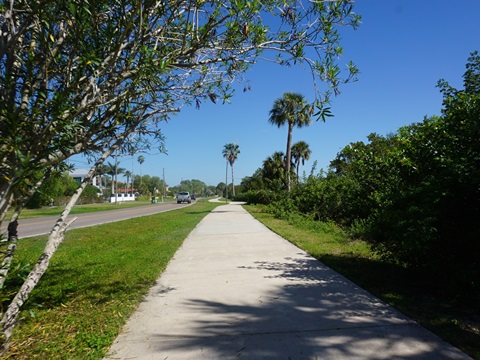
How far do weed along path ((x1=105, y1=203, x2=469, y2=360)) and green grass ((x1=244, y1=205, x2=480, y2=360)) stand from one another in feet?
0.62

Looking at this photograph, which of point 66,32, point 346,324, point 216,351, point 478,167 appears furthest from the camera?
point 478,167

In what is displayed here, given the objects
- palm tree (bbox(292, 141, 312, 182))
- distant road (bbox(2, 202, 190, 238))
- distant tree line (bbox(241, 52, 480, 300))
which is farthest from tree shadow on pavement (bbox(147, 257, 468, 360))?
palm tree (bbox(292, 141, 312, 182))

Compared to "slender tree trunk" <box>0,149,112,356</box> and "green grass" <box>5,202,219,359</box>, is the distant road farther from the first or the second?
"slender tree trunk" <box>0,149,112,356</box>

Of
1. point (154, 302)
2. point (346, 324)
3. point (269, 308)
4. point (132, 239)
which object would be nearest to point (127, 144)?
point (154, 302)

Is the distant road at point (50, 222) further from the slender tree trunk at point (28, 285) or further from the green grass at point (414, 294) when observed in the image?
the green grass at point (414, 294)

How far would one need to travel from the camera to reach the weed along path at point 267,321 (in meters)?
3.20

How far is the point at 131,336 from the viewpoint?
143 inches

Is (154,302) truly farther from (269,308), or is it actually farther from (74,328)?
(269,308)

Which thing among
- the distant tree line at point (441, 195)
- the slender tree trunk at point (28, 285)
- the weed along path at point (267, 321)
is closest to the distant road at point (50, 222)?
the weed along path at point (267, 321)

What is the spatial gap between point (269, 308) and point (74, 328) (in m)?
2.33

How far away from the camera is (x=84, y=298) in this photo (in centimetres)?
499

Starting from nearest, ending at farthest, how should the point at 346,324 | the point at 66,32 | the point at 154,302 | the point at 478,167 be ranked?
1. the point at 66,32
2. the point at 346,324
3. the point at 478,167
4. the point at 154,302

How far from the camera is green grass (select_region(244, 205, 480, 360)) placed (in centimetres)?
355

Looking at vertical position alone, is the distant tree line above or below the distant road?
above
